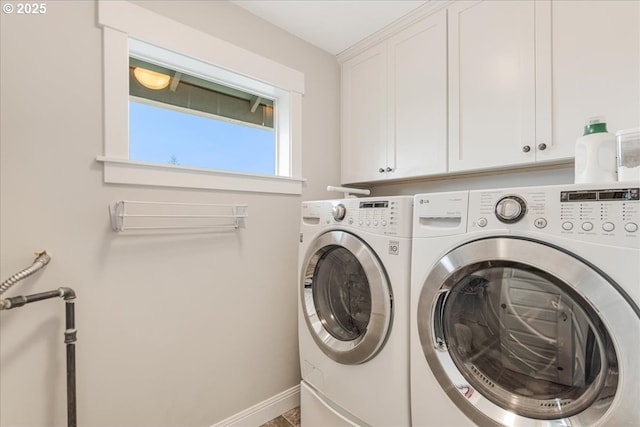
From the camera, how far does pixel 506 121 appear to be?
4.52 feet

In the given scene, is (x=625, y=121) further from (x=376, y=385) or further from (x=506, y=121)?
(x=376, y=385)

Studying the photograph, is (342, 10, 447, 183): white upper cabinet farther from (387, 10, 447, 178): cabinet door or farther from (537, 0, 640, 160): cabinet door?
(537, 0, 640, 160): cabinet door

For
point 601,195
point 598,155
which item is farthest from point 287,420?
point 598,155

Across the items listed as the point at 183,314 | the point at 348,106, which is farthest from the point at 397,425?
the point at 348,106

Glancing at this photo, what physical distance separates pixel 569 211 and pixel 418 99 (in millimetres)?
1127

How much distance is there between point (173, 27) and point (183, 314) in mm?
1366

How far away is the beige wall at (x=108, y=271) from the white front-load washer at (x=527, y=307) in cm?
95

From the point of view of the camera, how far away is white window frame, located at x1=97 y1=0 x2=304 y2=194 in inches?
48.4

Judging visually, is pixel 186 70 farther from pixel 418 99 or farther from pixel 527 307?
pixel 527 307

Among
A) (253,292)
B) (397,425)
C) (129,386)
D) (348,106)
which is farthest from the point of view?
(348,106)

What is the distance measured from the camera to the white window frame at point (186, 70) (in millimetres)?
1229

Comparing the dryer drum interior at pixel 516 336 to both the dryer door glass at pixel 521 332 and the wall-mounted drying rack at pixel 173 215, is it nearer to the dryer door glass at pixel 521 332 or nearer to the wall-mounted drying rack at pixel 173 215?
the dryer door glass at pixel 521 332

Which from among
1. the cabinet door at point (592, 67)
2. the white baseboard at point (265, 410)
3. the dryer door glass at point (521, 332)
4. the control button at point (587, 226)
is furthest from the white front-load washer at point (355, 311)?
the cabinet door at point (592, 67)

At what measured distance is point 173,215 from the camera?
1362mm
